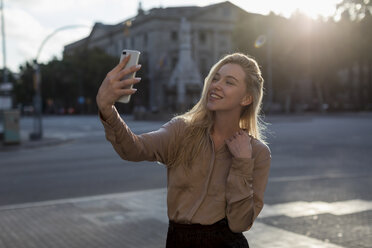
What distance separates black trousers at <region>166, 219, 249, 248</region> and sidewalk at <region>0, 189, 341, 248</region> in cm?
293

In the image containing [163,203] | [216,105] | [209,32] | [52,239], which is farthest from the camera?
[209,32]

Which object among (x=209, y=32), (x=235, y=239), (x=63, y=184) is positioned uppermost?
(x=209, y=32)

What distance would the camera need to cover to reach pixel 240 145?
2.35m

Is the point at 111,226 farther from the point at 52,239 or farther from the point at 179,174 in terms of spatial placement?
the point at 179,174

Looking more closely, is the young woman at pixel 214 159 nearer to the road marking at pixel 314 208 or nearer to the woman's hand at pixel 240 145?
the woman's hand at pixel 240 145

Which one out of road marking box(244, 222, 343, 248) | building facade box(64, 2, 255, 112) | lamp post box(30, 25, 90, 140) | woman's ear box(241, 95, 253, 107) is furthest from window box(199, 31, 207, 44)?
woman's ear box(241, 95, 253, 107)

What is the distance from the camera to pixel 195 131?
2521 mm

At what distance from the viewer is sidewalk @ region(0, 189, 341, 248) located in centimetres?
536

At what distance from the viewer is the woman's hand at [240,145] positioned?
7.63 ft

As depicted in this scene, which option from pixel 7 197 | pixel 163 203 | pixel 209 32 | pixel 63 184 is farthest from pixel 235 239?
pixel 209 32

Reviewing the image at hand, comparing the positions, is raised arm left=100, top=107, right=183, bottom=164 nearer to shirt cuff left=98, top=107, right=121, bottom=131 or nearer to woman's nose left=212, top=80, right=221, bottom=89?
shirt cuff left=98, top=107, right=121, bottom=131

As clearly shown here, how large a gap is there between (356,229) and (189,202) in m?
4.11

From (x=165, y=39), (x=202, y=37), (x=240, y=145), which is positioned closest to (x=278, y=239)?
(x=240, y=145)

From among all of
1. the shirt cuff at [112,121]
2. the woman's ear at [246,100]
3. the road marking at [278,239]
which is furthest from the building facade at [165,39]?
the shirt cuff at [112,121]
